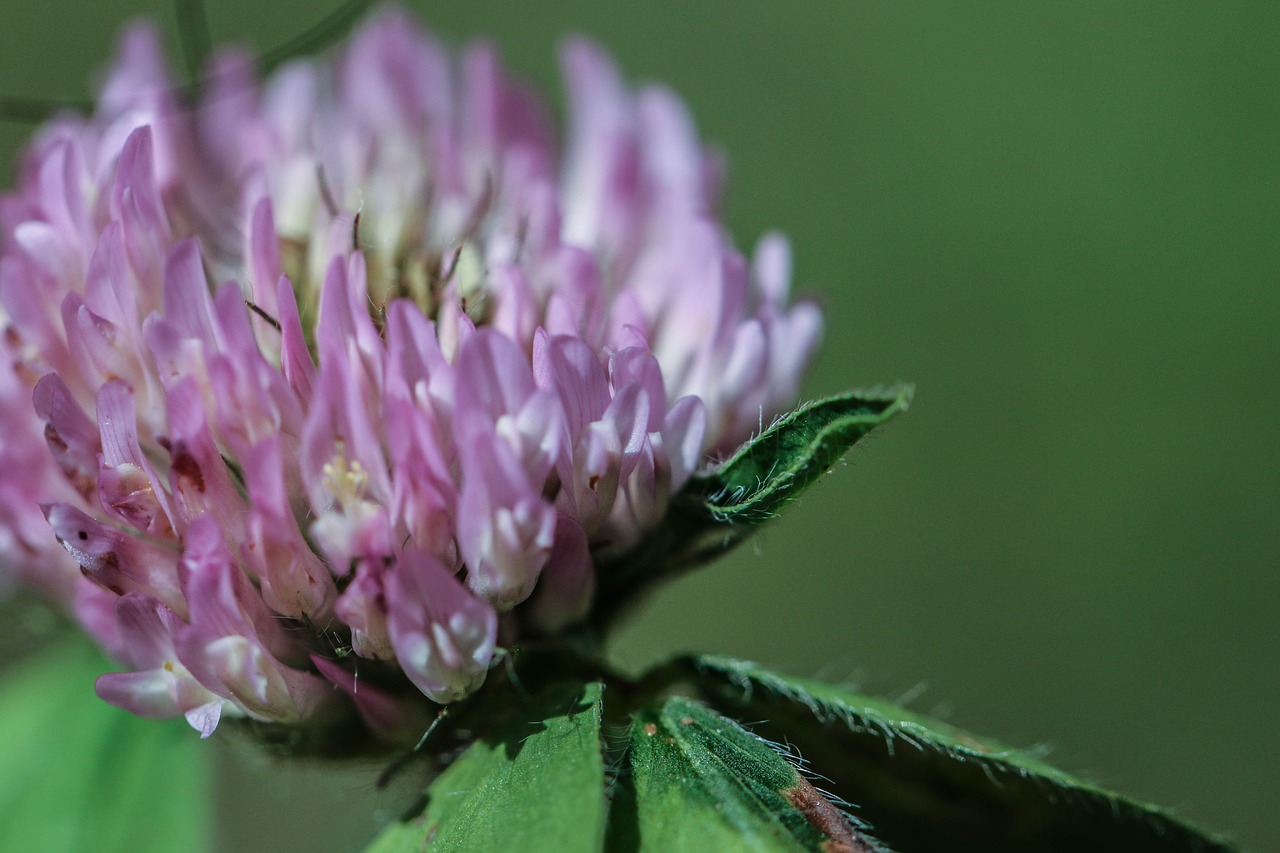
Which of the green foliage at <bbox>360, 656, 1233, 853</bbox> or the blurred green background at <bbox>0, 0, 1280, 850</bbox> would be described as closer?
the green foliage at <bbox>360, 656, 1233, 853</bbox>

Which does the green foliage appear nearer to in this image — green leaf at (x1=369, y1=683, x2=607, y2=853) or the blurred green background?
green leaf at (x1=369, y1=683, x2=607, y2=853)

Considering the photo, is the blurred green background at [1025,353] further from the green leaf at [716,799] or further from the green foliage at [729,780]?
the green leaf at [716,799]

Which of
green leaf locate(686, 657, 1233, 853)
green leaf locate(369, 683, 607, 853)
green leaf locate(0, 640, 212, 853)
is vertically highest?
green leaf locate(686, 657, 1233, 853)

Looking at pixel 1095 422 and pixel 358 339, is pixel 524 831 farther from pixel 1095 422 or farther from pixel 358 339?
pixel 1095 422

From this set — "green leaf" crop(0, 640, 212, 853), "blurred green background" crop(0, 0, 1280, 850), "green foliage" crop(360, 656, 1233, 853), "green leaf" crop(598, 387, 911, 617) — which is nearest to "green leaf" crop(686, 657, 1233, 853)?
"green foliage" crop(360, 656, 1233, 853)

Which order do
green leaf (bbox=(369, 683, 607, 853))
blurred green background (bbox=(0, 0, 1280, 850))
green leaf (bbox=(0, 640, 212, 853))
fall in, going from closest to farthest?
green leaf (bbox=(369, 683, 607, 853)) < green leaf (bbox=(0, 640, 212, 853)) < blurred green background (bbox=(0, 0, 1280, 850))

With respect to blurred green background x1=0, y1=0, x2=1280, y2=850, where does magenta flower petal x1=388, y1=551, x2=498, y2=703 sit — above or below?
below
